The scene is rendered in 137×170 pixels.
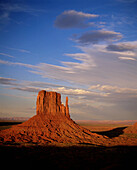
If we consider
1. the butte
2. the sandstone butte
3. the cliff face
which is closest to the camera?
the sandstone butte

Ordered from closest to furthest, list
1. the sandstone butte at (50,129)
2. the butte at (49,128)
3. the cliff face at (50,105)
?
1. the sandstone butte at (50,129)
2. the butte at (49,128)
3. the cliff face at (50,105)

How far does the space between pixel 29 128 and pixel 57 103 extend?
1460cm

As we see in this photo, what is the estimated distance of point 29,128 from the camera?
58469mm

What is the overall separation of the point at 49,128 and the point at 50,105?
400 inches

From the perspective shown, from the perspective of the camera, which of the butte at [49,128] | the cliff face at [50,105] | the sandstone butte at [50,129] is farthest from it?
the cliff face at [50,105]

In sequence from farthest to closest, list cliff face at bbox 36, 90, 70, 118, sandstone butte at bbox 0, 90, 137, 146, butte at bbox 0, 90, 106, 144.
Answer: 1. cliff face at bbox 36, 90, 70, 118
2. butte at bbox 0, 90, 106, 144
3. sandstone butte at bbox 0, 90, 137, 146

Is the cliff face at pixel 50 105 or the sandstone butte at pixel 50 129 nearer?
the sandstone butte at pixel 50 129

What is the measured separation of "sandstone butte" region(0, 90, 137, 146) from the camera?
52875mm

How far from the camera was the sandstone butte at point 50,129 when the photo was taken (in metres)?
52.9

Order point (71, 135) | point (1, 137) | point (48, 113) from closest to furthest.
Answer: point (1, 137)
point (71, 135)
point (48, 113)

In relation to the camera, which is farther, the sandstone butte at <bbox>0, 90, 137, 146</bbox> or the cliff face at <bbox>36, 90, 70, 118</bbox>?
the cliff face at <bbox>36, 90, 70, 118</bbox>

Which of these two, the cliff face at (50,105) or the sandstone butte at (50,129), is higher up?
the cliff face at (50,105)
